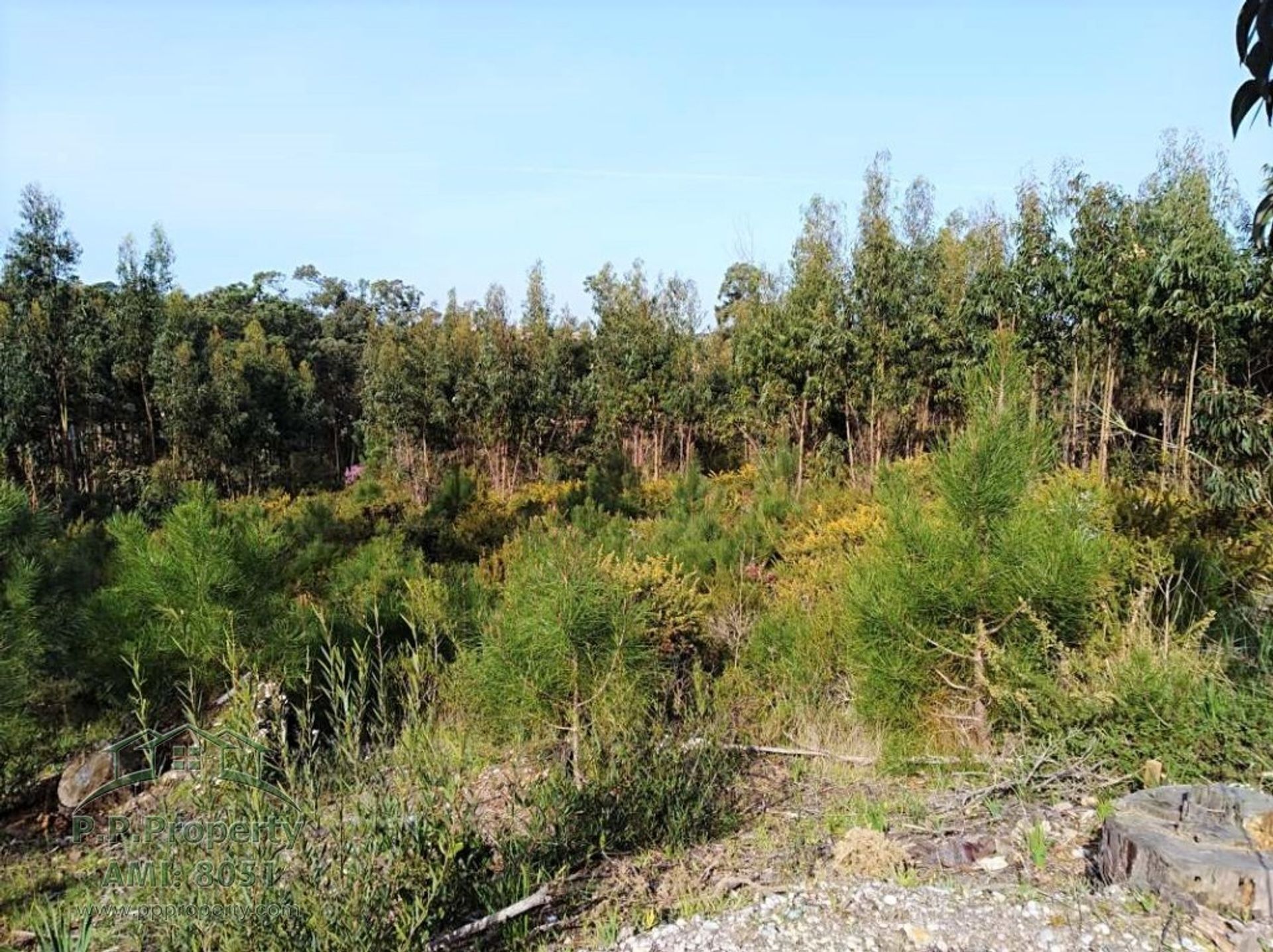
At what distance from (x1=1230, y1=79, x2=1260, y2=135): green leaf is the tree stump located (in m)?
1.74

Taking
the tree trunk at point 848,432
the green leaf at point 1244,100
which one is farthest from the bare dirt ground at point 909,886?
the tree trunk at point 848,432

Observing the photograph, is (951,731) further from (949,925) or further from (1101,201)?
(1101,201)

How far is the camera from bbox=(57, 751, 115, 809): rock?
3725mm

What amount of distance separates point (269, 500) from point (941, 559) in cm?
1276

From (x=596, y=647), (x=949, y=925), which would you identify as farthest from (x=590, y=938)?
(x=596, y=647)

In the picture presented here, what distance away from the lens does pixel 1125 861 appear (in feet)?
6.92

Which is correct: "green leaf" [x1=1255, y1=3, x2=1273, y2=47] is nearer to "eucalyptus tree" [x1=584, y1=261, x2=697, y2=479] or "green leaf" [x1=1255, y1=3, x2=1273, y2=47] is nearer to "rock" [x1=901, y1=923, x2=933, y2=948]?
"rock" [x1=901, y1=923, x2=933, y2=948]

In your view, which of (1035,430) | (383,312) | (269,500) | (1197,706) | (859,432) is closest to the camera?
(1197,706)

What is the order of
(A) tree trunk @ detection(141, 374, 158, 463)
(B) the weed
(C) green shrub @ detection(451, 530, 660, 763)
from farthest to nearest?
1. (A) tree trunk @ detection(141, 374, 158, 463)
2. (C) green shrub @ detection(451, 530, 660, 763)
3. (B) the weed

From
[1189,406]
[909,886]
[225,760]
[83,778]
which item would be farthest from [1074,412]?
[83,778]

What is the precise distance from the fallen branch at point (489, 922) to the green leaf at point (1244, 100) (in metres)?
2.02

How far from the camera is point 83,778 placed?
3.79m

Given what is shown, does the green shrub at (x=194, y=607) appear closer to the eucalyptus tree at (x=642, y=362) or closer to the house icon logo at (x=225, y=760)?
the house icon logo at (x=225, y=760)

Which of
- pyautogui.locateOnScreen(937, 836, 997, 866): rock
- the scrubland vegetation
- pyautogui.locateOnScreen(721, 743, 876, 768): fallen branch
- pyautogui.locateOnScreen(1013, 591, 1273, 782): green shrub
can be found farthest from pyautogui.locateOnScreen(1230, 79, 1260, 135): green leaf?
pyautogui.locateOnScreen(721, 743, 876, 768): fallen branch
